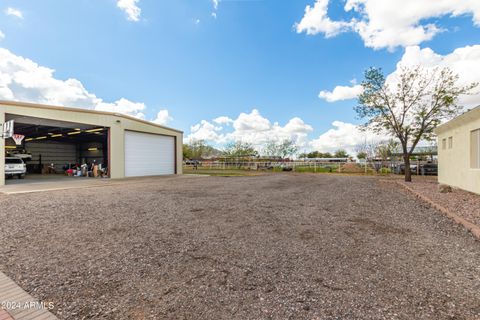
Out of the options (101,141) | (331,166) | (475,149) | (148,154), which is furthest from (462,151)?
(101,141)

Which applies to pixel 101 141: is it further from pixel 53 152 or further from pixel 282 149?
pixel 282 149

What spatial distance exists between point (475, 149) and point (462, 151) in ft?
2.82

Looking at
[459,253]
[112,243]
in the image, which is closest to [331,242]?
[459,253]

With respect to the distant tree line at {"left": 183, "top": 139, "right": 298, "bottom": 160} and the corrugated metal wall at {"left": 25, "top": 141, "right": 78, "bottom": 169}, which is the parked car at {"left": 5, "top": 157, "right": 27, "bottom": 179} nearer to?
the corrugated metal wall at {"left": 25, "top": 141, "right": 78, "bottom": 169}

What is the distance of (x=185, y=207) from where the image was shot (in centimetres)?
636

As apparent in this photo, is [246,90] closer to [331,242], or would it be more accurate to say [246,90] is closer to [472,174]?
[472,174]

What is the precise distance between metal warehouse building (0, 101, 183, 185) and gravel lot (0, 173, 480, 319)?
30.6 feet

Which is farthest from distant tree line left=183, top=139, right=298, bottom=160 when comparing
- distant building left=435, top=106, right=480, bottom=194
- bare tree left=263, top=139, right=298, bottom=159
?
distant building left=435, top=106, right=480, bottom=194

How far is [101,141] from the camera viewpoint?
2416 cm

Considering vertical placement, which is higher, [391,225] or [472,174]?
[472,174]

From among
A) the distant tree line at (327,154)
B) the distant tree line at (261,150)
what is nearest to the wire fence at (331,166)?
the distant tree line at (261,150)

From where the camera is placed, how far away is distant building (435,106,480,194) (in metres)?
8.00

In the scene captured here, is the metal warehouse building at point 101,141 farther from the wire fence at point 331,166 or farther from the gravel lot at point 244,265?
the wire fence at point 331,166

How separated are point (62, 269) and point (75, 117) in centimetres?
1384
